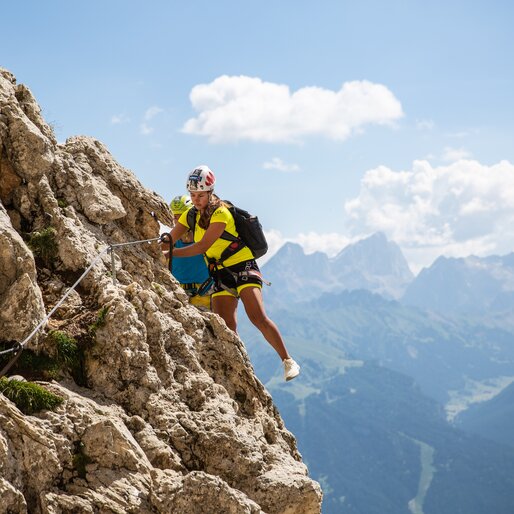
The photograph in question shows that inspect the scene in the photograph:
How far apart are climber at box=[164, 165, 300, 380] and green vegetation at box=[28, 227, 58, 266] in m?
2.27

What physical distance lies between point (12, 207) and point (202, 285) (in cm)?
396

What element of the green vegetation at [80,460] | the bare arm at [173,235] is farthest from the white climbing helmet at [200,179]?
the green vegetation at [80,460]

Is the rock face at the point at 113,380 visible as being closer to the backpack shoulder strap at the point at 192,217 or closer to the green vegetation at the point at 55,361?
the green vegetation at the point at 55,361

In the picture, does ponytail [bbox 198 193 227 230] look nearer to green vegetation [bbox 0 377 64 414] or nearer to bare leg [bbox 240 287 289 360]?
bare leg [bbox 240 287 289 360]

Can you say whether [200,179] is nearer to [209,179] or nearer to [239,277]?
[209,179]

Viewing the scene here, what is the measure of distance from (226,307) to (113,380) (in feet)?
13.4

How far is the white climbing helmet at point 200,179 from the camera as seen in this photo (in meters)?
11.0

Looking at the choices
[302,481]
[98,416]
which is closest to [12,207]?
[98,416]

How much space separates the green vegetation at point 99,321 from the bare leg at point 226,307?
3.76 m

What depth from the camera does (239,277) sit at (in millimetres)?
11805

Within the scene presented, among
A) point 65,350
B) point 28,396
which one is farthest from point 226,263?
point 28,396

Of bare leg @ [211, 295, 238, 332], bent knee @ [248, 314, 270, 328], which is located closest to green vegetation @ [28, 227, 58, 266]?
bare leg @ [211, 295, 238, 332]

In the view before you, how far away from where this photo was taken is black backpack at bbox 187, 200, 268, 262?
1159 cm

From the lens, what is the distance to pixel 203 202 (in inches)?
443
